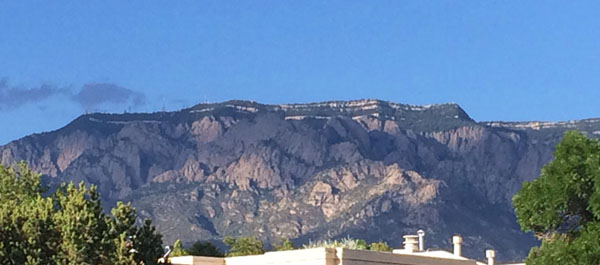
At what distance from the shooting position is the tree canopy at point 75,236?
5731 centimetres

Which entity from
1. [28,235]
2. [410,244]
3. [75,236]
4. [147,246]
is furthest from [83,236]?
[410,244]

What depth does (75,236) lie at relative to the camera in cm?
5741

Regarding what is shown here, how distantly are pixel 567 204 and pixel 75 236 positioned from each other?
69.0 feet

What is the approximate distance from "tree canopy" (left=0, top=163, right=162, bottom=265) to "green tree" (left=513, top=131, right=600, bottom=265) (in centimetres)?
1820

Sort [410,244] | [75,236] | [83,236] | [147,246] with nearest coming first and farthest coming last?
[75,236]
[83,236]
[147,246]
[410,244]

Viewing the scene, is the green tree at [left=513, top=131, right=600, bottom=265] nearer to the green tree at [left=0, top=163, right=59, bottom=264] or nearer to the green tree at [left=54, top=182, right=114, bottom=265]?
the green tree at [left=54, top=182, right=114, bottom=265]

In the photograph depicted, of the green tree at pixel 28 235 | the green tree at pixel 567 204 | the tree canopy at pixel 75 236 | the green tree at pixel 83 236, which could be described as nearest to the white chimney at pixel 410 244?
the tree canopy at pixel 75 236

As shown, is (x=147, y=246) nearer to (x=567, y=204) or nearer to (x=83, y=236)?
(x=83, y=236)

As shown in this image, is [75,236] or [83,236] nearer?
[75,236]

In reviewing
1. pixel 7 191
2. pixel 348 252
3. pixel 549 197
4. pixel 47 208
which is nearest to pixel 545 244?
pixel 549 197

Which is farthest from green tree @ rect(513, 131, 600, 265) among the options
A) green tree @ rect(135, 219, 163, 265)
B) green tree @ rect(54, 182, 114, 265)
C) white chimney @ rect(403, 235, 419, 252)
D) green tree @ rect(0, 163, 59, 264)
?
white chimney @ rect(403, 235, 419, 252)

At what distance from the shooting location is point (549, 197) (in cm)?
4559

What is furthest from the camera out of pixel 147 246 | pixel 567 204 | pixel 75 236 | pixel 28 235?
pixel 147 246

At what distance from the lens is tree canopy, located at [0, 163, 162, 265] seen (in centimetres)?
5731
